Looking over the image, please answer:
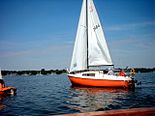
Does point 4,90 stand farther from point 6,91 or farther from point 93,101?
point 93,101

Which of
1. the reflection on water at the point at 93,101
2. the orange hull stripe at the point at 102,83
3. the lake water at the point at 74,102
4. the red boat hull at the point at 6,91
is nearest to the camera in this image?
the lake water at the point at 74,102

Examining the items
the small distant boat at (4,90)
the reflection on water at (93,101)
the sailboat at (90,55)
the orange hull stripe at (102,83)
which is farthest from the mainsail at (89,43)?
the small distant boat at (4,90)

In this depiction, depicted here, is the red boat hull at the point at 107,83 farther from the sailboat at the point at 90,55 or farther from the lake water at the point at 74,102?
the lake water at the point at 74,102

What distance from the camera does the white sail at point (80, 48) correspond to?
34312 millimetres

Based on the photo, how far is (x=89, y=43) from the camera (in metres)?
34.3

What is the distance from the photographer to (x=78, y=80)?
3334cm

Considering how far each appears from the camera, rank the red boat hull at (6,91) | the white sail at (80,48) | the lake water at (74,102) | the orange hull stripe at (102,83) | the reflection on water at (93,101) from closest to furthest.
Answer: the lake water at (74,102), the reflection on water at (93,101), the red boat hull at (6,91), the orange hull stripe at (102,83), the white sail at (80,48)

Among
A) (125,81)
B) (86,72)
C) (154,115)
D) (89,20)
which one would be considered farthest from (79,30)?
(154,115)

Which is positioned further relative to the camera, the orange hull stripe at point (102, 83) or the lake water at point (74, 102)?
the orange hull stripe at point (102, 83)

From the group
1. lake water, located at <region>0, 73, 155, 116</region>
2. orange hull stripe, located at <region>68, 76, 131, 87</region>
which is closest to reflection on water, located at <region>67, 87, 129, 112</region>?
lake water, located at <region>0, 73, 155, 116</region>

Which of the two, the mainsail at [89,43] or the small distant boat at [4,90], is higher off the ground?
the mainsail at [89,43]

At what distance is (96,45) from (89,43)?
3.64ft

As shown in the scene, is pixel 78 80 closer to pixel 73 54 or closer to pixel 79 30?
pixel 73 54

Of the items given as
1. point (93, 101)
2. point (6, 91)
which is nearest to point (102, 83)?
point (93, 101)
